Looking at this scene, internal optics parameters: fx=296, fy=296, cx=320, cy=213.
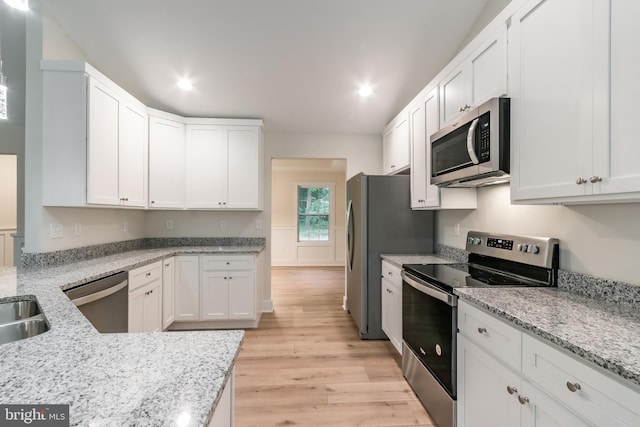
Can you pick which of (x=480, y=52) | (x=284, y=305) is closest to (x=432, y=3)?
(x=480, y=52)

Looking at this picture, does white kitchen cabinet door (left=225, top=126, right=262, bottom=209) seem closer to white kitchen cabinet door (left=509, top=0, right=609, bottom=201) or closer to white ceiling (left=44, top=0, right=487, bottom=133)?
white ceiling (left=44, top=0, right=487, bottom=133)

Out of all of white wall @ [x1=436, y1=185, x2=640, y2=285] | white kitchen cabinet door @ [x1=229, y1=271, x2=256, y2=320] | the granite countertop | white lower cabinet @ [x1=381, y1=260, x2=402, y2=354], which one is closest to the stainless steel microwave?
white wall @ [x1=436, y1=185, x2=640, y2=285]

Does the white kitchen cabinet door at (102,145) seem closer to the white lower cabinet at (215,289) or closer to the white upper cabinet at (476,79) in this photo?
the white lower cabinet at (215,289)

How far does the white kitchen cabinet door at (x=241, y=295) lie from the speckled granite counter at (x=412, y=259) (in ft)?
4.88

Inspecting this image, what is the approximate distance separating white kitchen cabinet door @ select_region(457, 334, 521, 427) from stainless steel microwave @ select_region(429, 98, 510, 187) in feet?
3.02


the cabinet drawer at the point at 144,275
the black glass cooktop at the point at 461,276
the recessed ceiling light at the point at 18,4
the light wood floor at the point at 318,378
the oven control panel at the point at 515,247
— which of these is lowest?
the light wood floor at the point at 318,378

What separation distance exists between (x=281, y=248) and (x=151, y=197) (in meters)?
4.48

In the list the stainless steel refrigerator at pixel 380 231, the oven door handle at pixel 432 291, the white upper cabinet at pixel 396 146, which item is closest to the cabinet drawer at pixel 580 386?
the oven door handle at pixel 432 291

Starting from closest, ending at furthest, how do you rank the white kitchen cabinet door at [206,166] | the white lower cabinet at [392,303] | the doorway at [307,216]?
the white lower cabinet at [392,303] < the white kitchen cabinet door at [206,166] < the doorway at [307,216]

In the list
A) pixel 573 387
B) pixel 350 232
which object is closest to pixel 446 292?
pixel 573 387

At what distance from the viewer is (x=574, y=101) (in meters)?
1.21

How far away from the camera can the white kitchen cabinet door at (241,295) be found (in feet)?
10.7

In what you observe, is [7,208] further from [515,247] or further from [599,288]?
[599,288]

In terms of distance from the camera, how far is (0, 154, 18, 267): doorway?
15.9 ft
